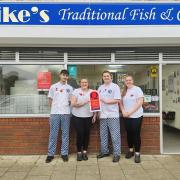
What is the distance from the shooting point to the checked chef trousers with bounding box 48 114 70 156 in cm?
824

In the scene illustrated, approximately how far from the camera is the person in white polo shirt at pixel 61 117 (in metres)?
8.23

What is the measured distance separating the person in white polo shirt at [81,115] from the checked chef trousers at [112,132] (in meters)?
0.28

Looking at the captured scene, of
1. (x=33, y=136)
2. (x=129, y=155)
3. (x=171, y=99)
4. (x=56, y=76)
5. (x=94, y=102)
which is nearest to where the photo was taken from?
(x=94, y=102)

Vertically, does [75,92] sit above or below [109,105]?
above

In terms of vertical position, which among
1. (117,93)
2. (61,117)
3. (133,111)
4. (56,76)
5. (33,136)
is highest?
(56,76)

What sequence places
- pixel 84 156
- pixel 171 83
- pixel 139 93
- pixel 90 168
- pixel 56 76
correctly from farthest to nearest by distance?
1. pixel 171 83
2. pixel 56 76
3. pixel 84 156
4. pixel 139 93
5. pixel 90 168

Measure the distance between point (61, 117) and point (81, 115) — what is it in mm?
415

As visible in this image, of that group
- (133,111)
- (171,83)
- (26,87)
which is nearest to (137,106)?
(133,111)

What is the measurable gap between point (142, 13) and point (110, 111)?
2175 millimetres

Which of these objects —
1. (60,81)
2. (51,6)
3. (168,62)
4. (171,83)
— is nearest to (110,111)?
(60,81)

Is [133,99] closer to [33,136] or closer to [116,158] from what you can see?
[116,158]

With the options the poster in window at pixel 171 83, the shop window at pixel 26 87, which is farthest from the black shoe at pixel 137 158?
the poster in window at pixel 171 83

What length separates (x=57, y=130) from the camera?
8289mm

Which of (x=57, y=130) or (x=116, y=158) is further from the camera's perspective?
(x=57, y=130)
